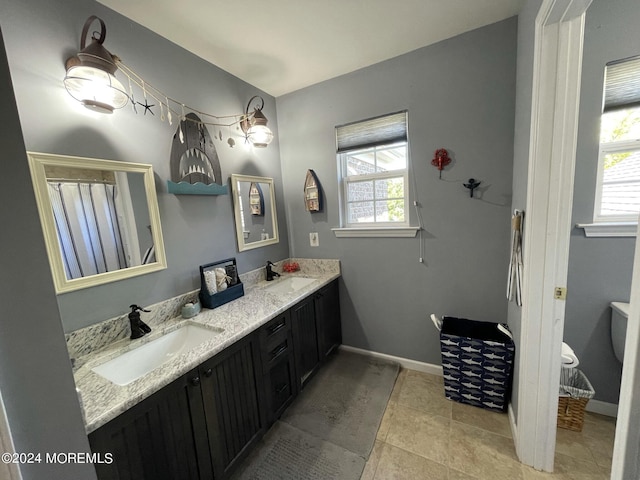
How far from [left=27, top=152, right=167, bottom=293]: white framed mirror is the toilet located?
2.81 metres

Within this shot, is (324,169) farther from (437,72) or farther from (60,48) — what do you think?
(60,48)

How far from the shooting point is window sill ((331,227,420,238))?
6.75ft

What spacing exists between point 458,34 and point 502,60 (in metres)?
0.36

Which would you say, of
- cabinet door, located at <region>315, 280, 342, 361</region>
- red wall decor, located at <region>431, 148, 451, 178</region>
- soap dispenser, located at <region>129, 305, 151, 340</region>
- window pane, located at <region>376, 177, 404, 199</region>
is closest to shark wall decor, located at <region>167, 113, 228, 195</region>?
soap dispenser, located at <region>129, 305, 151, 340</region>

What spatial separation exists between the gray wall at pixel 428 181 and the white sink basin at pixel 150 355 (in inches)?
52.5

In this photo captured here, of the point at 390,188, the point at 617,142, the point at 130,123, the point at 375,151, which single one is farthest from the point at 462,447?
the point at 130,123

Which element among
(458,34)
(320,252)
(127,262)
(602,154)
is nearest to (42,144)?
(127,262)

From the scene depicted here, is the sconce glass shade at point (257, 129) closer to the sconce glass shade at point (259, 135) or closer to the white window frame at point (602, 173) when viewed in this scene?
the sconce glass shade at point (259, 135)

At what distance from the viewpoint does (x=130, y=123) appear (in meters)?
1.41

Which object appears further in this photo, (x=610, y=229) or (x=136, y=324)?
(x=610, y=229)

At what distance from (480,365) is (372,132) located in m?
1.98

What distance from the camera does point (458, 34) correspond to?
1717 millimetres

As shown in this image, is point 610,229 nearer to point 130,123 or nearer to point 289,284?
point 289,284

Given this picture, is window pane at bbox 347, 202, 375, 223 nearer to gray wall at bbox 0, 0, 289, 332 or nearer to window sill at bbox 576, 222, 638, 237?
gray wall at bbox 0, 0, 289, 332
